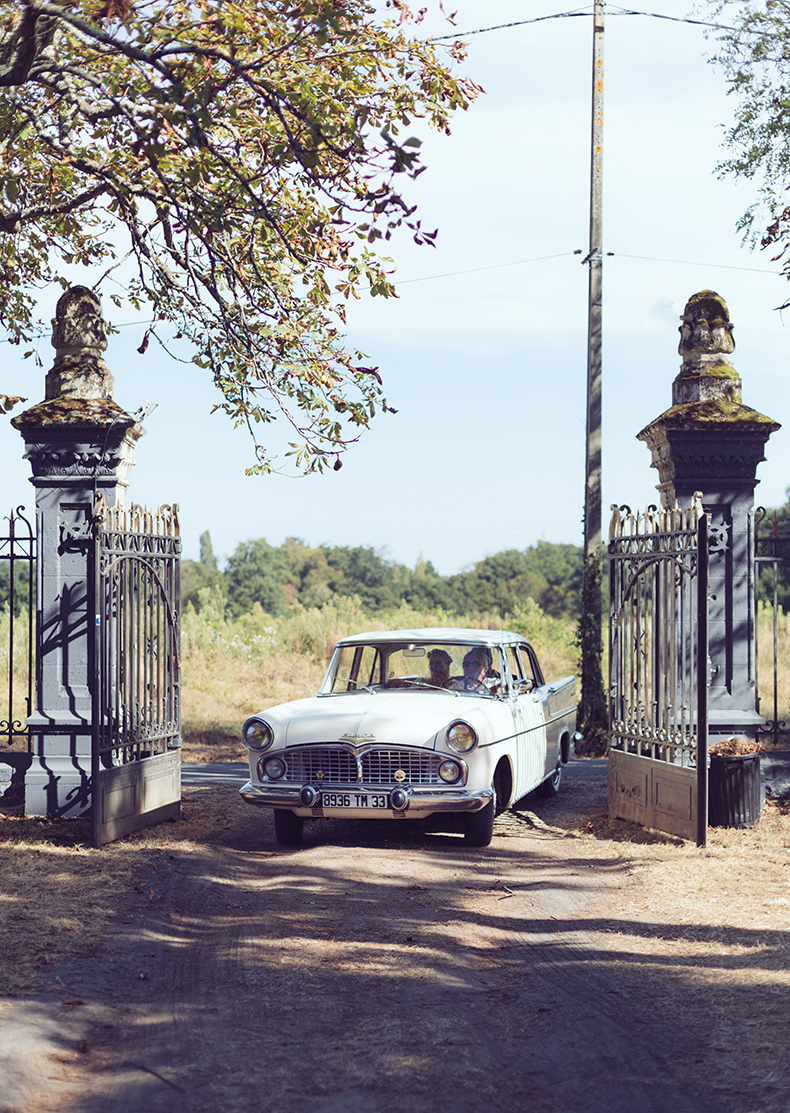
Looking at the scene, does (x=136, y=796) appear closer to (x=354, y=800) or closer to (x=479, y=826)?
(x=354, y=800)

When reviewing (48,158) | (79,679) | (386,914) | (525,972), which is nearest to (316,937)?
(386,914)

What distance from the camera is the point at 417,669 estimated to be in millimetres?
9180

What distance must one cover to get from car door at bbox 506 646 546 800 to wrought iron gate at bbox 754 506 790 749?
2011 millimetres

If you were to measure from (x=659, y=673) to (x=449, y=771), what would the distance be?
7.59 ft

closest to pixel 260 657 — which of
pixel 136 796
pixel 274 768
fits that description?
pixel 136 796

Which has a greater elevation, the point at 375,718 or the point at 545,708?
the point at 375,718

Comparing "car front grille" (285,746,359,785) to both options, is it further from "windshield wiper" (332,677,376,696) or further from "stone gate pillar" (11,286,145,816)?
"stone gate pillar" (11,286,145,816)

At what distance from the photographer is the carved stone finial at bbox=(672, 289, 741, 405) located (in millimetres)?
10438

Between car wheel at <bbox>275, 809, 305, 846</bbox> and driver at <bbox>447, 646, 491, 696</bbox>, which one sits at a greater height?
driver at <bbox>447, 646, 491, 696</bbox>

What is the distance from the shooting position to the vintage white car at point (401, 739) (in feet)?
25.6

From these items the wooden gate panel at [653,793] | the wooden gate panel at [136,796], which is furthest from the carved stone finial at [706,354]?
the wooden gate panel at [136,796]

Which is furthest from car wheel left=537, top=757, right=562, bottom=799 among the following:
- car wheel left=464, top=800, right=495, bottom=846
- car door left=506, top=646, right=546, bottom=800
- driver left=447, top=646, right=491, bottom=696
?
car wheel left=464, top=800, right=495, bottom=846

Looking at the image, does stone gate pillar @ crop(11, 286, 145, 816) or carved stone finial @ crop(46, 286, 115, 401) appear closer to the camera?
stone gate pillar @ crop(11, 286, 145, 816)

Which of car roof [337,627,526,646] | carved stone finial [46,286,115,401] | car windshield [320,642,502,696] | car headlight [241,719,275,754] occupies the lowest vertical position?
car headlight [241,719,275,754]
